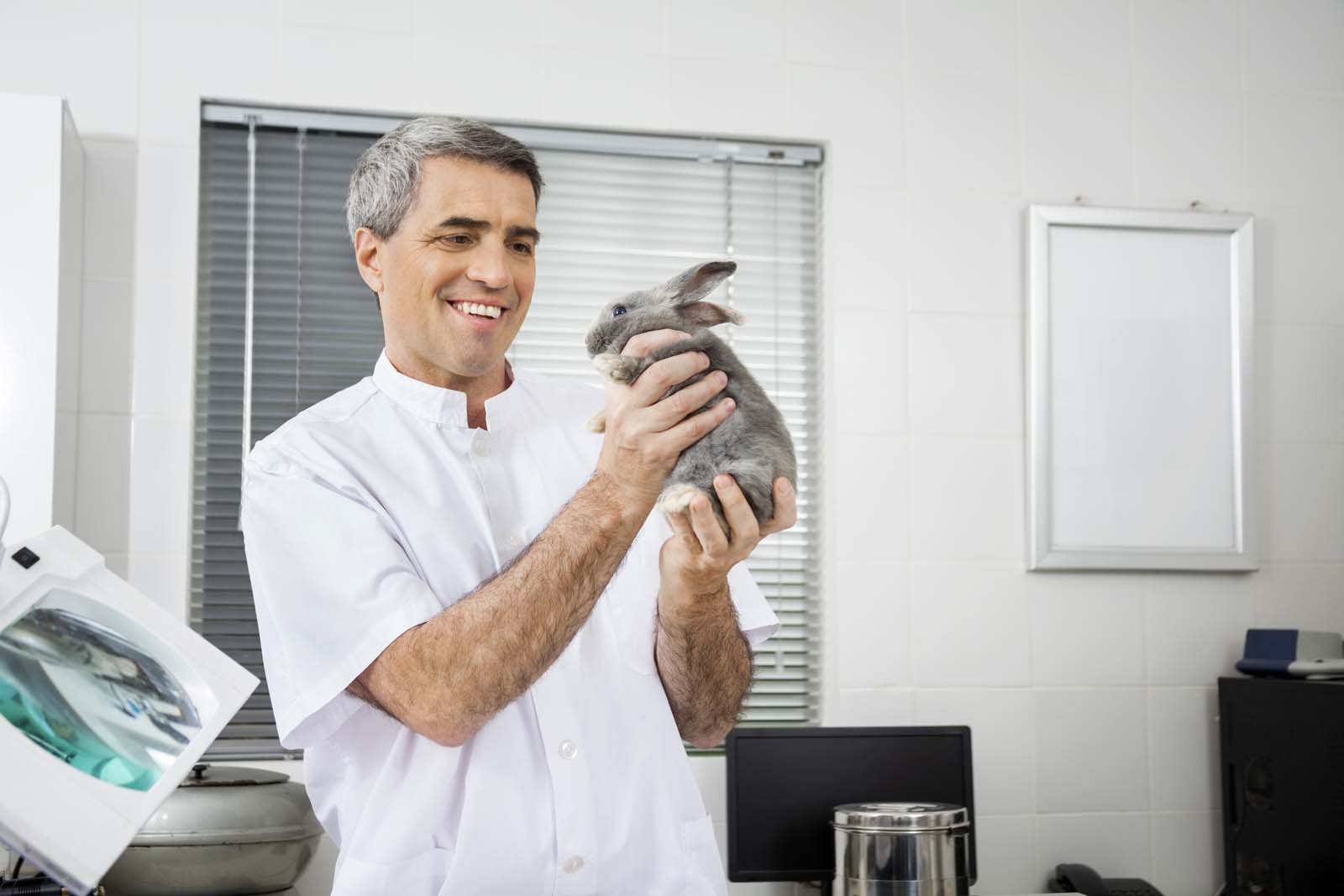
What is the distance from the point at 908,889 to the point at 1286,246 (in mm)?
1777

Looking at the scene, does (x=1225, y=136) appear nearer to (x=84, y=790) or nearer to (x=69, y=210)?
(x=69, y=210)

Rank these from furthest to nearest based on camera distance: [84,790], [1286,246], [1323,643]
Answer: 1. [1286,246]
2. [1323,643]
3. [84,790]

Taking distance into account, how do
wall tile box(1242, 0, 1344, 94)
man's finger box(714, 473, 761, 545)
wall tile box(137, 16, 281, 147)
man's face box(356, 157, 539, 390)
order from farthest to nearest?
wall tile box(1242, 0, 1344, 94) < wall tile box(137, 16, 281, 147) < man's face box(356, 157, 539, 390) < man's finger box(714, 473, 761, 545)

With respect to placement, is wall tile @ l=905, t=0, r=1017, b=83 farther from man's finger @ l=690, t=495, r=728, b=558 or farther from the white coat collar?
man's finger @ l=690, t=495, r=728, b=558

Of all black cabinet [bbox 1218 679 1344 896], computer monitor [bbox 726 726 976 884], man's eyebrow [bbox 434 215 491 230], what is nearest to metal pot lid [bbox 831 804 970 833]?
computer monitor [bbox 726 726 976 884]

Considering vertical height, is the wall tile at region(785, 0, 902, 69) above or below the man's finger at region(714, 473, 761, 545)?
above

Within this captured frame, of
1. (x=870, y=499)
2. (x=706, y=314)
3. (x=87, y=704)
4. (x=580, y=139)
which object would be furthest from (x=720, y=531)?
(x=580, y=139)

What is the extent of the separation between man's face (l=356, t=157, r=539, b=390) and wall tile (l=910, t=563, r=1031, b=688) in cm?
166

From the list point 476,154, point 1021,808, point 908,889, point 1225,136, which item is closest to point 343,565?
point 476,154

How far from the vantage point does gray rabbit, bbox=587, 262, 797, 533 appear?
115cm

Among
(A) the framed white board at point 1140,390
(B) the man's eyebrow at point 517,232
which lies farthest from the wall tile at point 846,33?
(B) the man's eyebrow at point 517,232

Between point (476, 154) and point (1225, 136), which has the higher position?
point (1225, 136)

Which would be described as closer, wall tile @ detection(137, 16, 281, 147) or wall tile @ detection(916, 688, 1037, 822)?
wall tile @ detection(137, 16, 281, 147)

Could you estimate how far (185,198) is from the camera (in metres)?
2.60
